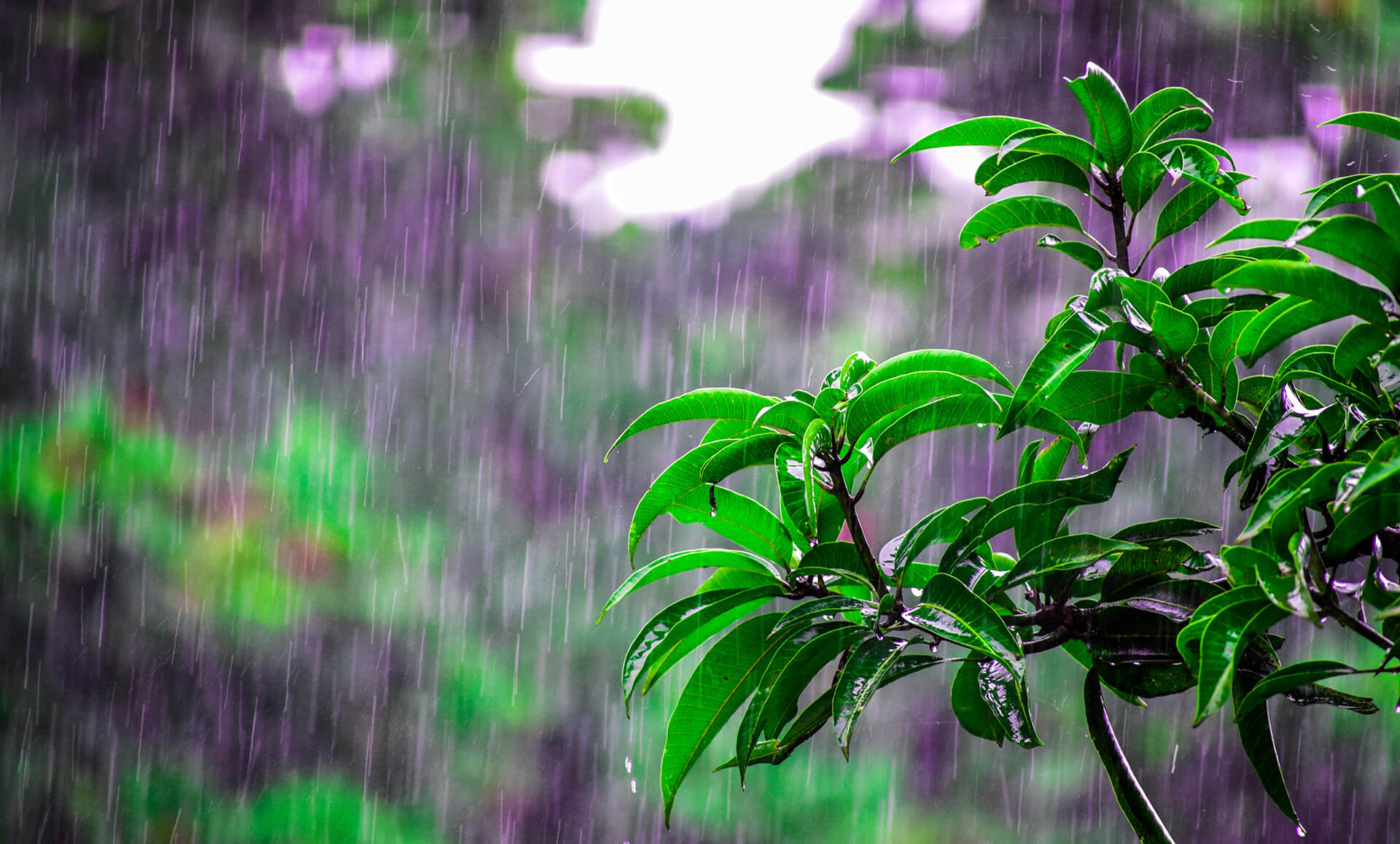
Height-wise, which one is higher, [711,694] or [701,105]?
[701,105]

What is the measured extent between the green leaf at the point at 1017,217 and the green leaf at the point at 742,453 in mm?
146

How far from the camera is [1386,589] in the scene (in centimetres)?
41

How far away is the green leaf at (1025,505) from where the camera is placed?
0.46 m

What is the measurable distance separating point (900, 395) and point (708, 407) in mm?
92

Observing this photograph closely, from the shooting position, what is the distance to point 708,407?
1.54 feet

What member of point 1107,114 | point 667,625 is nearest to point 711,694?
point 667,625

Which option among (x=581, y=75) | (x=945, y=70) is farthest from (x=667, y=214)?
(x=945, y=70)

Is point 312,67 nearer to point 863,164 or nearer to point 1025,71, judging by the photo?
point 863,164

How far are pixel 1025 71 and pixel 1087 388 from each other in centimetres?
247

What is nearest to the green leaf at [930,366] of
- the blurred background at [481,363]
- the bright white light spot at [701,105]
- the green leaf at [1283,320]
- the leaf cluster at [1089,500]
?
the leaf cluster at [1089,500]

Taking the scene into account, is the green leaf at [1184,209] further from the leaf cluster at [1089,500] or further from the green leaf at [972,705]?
the green leaf at [972,705]

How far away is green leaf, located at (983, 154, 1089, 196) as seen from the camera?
483 mm

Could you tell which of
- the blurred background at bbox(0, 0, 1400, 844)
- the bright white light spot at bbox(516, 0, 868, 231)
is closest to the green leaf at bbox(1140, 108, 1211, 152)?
the blurred background at bbox(0, 0, 1400, 844)

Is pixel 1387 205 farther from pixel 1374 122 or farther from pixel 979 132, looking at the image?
pixel 979 132
